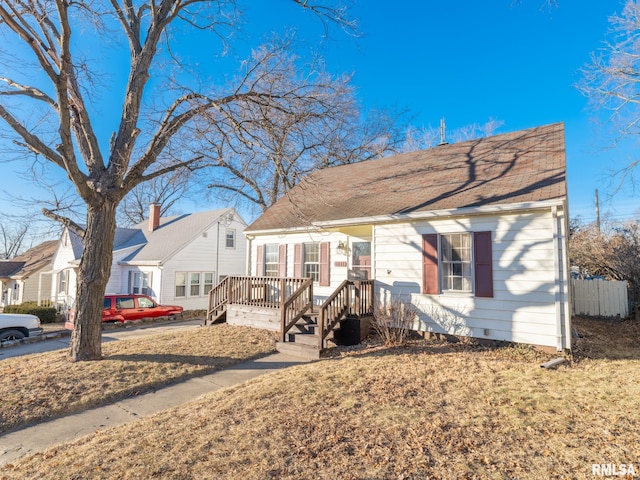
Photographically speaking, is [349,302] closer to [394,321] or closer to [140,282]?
[394,321]

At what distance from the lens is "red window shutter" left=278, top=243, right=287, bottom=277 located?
12582 millimetres

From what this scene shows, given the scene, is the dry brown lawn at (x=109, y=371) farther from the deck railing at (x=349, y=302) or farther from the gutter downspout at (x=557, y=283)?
the gutter downspout at (x=557, y=283)

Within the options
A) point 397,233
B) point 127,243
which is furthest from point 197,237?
point 397,233

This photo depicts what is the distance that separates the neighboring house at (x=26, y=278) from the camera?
25062 millimetres

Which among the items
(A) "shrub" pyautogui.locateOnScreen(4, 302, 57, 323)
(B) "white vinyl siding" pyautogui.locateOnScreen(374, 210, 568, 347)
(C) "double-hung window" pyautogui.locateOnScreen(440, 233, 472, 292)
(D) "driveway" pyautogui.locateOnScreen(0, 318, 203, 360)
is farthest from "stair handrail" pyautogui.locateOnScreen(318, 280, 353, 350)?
(A) "shrub" pyautogui.locateOnScreen(4, 302, 57, 323)

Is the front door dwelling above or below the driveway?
above

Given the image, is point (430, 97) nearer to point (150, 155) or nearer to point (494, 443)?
point (150, 155)

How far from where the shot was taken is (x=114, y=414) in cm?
514

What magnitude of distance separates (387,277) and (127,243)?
776 inches

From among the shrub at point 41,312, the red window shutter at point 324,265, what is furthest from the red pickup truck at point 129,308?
the red window shutter at point 324,265

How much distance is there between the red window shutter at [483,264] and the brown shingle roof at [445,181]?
31.1 inches

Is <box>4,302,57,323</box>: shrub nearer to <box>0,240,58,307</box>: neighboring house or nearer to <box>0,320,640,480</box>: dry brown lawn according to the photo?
<box>0,240,58,307</box>: neighboring house

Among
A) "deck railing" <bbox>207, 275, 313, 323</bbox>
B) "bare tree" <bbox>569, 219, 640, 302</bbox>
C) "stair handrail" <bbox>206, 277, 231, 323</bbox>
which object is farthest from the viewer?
"bare tree" <bbox>569, 219, 640, 302</bbox>

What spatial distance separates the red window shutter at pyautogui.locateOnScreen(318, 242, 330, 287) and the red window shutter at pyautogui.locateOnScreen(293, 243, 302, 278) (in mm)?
888
